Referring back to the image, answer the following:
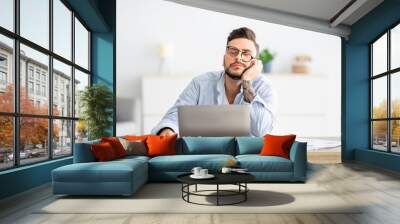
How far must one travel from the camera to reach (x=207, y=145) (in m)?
6.75

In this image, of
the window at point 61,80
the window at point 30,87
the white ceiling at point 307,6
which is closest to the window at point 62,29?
the window at point 61,80

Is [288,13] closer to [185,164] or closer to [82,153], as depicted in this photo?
[185,164]

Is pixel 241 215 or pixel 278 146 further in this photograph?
pixel 278 146

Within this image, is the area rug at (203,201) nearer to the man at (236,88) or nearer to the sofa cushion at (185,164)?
the sofa cushion at (185,164)

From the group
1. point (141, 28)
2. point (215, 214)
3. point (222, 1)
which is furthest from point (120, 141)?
point (222, 1)

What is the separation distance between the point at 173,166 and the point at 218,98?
3.24 m

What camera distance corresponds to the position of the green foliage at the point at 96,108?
7.77 m

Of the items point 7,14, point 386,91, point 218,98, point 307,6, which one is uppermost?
point 307,6

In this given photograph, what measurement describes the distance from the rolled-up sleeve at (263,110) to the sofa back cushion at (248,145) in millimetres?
1947

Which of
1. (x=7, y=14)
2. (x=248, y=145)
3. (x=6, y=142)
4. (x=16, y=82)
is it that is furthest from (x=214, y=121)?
(x=7, y=14)

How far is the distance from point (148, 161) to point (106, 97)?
257cm

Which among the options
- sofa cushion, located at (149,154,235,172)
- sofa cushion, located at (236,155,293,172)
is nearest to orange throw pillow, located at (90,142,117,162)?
sofa cushion, located at (149,154,235,172)

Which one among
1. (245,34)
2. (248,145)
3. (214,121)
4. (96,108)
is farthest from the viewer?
(245,34)

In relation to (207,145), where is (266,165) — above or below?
below
